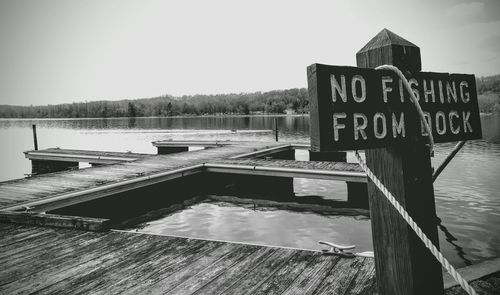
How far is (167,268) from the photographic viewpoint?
3.62 m

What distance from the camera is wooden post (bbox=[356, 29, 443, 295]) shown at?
183cm

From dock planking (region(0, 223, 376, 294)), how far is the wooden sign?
176cm

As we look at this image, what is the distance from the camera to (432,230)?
6.34 ft

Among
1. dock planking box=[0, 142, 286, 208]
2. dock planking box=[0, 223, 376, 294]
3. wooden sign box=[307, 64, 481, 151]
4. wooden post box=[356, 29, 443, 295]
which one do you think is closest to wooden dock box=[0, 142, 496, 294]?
dock planking box=[0, 223, 376, 294]

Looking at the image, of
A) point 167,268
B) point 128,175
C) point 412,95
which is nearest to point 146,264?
point 167,268

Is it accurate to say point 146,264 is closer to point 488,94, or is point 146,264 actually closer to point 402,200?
point 402,200

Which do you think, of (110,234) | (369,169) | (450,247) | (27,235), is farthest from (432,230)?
(450,247)

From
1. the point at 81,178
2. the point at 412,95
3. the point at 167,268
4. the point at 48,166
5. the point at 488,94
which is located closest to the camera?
the point at 412,95

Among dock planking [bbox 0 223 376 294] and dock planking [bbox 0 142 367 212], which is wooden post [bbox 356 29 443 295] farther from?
dock planking [bbox 0 142 367 212]

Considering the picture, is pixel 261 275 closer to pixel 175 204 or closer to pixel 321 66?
pixel 321 66

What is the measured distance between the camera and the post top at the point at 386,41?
1856mm

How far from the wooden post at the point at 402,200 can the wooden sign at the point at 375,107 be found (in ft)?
0.30

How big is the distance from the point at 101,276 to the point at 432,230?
3111mm

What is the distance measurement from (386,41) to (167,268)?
9.99 feet
